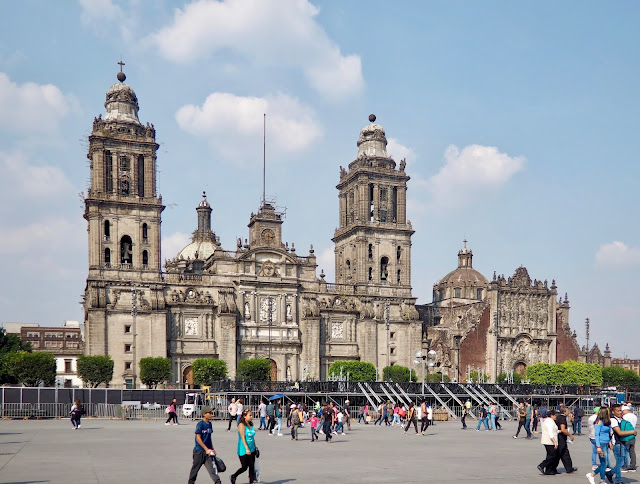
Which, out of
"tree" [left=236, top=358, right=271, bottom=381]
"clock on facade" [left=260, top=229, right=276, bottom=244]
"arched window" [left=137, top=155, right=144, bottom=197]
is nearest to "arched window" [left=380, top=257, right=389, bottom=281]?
"clock on facade" [left=260, top=229, right=276, bottom=244]

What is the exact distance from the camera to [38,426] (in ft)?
143

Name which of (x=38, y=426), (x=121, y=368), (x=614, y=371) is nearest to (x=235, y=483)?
(x=38, y=426)

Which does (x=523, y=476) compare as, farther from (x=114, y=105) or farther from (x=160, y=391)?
(x=114, y=105)

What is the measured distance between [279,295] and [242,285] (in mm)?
4349

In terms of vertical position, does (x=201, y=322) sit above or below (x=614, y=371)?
above

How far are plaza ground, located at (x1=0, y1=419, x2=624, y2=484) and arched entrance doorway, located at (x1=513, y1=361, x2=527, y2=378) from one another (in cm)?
6300

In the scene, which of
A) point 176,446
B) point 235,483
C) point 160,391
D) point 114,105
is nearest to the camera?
point 235,483

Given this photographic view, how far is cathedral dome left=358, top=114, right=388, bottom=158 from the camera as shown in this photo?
325 ft

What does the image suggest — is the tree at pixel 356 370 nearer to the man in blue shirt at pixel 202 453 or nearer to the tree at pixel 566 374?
the tree at pixel 566 374

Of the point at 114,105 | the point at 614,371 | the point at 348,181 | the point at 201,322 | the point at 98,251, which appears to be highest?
the point at 114,105

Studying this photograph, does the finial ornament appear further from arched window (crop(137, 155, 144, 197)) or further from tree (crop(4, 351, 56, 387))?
tree (crop(4, 351, 56, 387))

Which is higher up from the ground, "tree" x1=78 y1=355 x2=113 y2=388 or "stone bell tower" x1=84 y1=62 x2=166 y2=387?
"stone bell tower" x1=84 y1=62 x2=166 y2=387

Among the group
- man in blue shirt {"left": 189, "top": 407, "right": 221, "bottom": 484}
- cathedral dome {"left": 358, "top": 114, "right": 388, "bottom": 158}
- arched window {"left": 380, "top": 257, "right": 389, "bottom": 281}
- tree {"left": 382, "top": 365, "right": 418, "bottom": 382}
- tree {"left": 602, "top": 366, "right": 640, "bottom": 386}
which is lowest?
tree {"left": 602, "top": 366, "right": 640, "bottom": 386}

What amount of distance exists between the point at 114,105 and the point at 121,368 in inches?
1089
